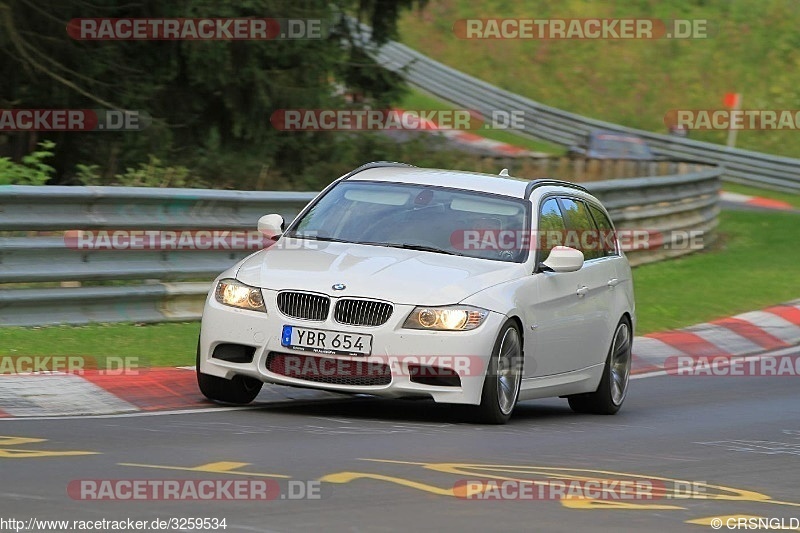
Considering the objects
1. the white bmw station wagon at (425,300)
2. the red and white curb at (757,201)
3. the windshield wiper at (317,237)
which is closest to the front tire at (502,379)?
the white bmw station wagon at (425,300)

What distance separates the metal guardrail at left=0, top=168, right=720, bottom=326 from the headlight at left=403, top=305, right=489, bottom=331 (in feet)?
12.8

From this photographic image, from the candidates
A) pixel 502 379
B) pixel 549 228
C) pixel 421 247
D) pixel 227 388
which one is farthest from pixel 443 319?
pixel 549 228

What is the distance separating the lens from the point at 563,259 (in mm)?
10914

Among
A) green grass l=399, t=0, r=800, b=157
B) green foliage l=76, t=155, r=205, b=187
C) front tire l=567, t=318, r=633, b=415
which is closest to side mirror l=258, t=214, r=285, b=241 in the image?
front tire l=567, t=318, r=633, b=415

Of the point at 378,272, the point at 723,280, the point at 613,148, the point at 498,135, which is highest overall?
the point at 378,272

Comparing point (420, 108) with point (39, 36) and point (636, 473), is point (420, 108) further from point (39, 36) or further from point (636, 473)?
point (636, 473)

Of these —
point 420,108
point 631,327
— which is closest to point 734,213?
point 420,108

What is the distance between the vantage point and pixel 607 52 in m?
47.4

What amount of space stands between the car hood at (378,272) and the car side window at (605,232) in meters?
1.93

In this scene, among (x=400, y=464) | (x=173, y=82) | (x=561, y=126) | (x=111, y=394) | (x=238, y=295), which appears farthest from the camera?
(x=561, y=126)

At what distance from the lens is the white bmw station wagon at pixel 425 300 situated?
32.8ft

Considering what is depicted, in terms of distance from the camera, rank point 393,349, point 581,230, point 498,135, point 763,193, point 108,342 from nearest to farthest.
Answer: point 393,349 < point 581,230 < point 108,342 < point 763,193 < point 498,135

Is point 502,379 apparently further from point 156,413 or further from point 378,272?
point 156,413

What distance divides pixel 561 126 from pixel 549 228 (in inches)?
1214
